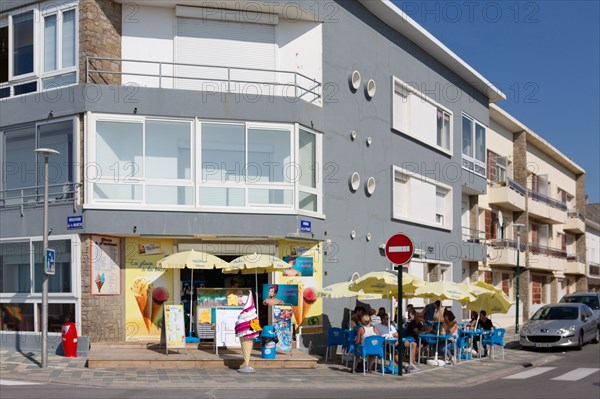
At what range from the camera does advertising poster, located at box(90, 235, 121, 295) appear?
64.1 ft

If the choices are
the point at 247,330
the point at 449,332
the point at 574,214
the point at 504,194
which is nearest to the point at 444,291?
the point at 449,332

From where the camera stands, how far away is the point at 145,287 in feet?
67.2

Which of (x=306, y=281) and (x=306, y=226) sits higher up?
(x=306, y=226)

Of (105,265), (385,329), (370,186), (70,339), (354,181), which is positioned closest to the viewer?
(70,339)

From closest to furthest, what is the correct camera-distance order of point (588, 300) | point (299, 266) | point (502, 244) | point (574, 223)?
point (299, 266) → point (588, 300) → point (502, 244) → point (574, 223)

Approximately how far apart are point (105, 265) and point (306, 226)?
17.8ft

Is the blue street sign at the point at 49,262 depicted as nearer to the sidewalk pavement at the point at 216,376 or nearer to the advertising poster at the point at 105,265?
the advertising poster at the point at 105,265

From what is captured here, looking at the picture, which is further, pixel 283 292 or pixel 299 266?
pixel 299 266

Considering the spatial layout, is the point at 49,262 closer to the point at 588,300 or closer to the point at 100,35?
the point at 100,35

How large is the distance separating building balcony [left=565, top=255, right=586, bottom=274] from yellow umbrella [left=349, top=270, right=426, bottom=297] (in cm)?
3702

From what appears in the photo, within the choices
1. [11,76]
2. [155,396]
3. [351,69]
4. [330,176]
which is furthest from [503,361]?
[11,76]

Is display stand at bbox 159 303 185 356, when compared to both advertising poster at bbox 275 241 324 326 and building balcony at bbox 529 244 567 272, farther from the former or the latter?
building balcony at bbox 529 244 567 272

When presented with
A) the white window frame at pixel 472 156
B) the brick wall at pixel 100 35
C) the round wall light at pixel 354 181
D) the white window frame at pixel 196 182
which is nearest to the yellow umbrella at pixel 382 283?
the white window frame at pixel 196 182

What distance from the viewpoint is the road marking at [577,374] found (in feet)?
56.6
